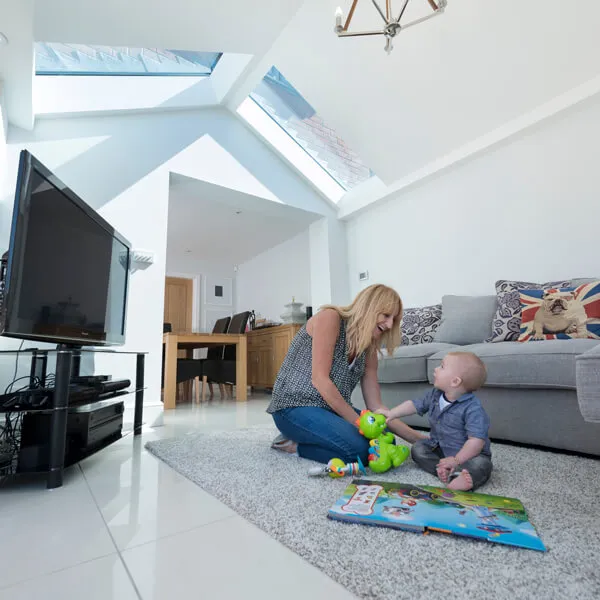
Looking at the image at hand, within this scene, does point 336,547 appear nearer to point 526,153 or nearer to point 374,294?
point 374,294

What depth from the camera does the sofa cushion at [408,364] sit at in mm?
2213

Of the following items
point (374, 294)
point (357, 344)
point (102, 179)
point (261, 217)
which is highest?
point (261, 217)

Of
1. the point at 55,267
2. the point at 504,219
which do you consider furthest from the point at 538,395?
the point at 55,267

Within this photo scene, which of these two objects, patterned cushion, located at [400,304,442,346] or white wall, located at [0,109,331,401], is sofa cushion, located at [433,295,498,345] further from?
white wall, located at [0,109,331,401]

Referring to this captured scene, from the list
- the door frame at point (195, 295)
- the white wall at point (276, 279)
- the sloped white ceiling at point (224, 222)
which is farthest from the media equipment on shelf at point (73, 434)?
the door frame at point (195, 295)

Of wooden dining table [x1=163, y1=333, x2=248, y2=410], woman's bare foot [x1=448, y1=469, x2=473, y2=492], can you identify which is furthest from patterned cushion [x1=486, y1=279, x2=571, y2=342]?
wooden dining table [x1=163, y1=333, x2=248, y2=410]

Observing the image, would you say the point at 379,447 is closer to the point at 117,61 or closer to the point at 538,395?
the point at 538,395

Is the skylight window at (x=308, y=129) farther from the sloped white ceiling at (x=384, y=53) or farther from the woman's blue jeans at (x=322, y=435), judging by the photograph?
the woman's blue jeans at (x=322, y=435)

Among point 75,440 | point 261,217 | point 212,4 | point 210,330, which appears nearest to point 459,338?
point 75,440

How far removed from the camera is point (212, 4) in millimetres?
2488

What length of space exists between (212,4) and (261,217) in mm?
2792

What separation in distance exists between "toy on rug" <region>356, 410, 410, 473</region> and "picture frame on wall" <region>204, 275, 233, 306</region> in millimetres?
5992

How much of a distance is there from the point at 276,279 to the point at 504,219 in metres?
3.79

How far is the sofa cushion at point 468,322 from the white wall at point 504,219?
0.46 meters
